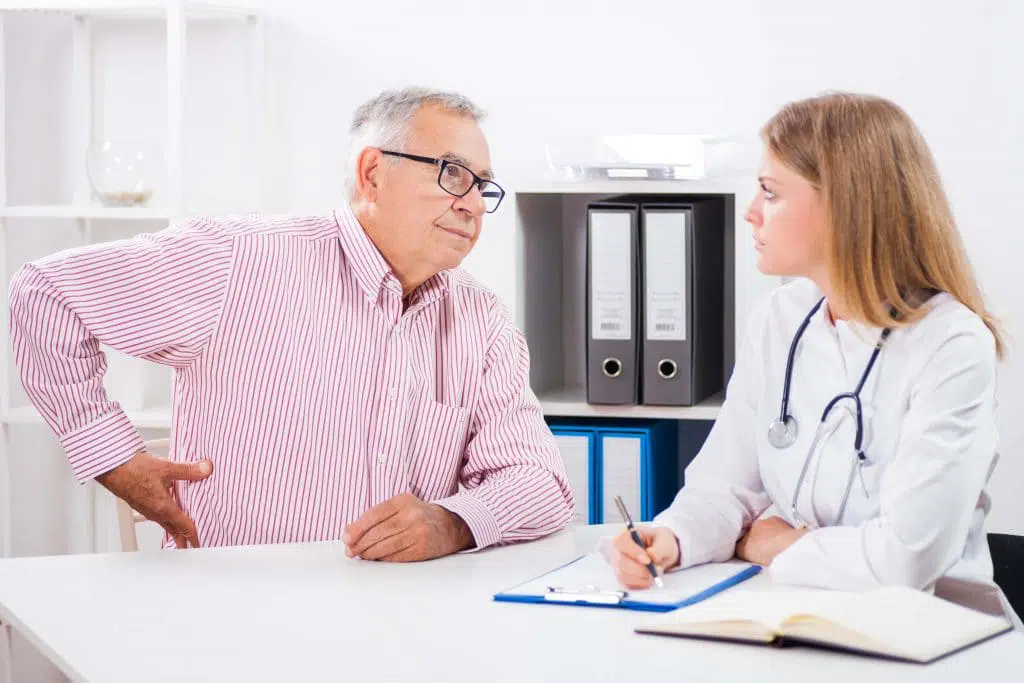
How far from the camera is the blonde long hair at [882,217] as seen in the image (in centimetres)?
169

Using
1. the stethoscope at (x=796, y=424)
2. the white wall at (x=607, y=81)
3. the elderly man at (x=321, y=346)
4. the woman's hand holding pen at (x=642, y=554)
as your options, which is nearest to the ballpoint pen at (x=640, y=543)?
the woman's hand holding pen at (x=642, y=554)

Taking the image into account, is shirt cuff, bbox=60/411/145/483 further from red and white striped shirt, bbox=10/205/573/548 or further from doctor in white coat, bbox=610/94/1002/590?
doctor in white coat, bbox=610/94/1002/590

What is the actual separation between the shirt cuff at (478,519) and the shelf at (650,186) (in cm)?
96

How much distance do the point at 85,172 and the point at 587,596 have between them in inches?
84.3

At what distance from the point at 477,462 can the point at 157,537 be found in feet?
4.67

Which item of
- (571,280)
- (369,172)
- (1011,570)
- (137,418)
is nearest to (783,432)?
(1011,570)

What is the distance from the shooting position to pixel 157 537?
127 inches

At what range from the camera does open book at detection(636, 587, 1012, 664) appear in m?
1.29

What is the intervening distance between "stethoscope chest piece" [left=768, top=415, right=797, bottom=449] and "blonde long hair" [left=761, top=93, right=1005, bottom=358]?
0.55ft

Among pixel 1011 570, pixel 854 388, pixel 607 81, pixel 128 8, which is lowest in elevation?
pixel 1011 570

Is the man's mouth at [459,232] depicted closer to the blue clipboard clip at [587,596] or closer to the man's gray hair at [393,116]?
the man's gray hair at [393,116]

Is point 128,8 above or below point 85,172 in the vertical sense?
above

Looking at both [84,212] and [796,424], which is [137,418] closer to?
[84,212]

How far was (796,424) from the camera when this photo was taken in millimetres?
1752
